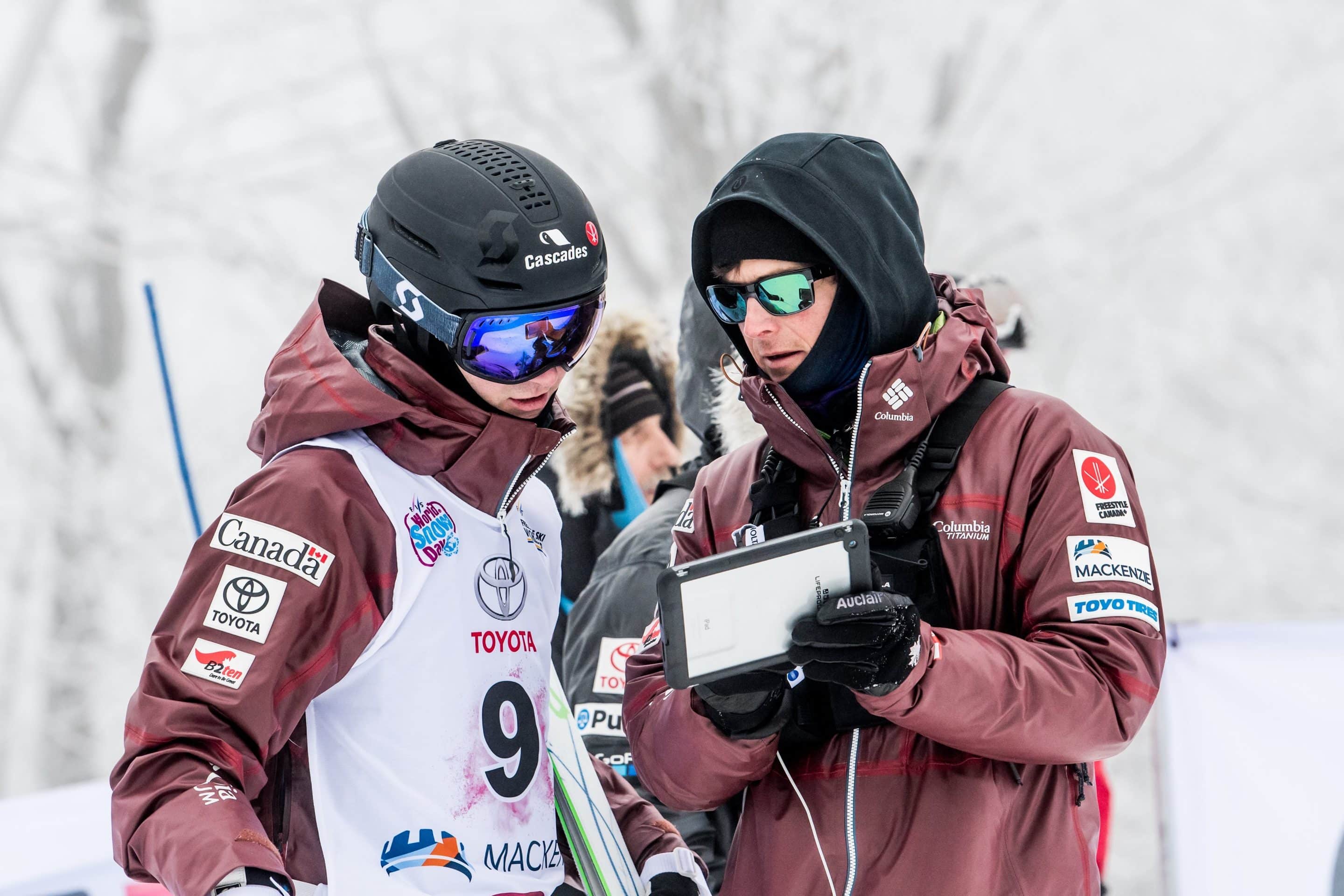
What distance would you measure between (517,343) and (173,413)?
3.51 feet

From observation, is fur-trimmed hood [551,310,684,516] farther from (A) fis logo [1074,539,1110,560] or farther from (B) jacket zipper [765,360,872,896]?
(A) fis logo [1074,539,1110,560]

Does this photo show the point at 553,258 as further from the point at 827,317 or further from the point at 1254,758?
the point at 1254,758

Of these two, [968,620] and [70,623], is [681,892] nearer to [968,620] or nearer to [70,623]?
[968,620]

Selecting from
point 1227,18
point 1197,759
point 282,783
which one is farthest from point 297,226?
point 282,783

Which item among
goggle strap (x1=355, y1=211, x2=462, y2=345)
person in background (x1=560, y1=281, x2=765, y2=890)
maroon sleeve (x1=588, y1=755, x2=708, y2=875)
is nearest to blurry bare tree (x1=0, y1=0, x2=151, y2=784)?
person in background (x1=560, y1=281, x2=765, y2=890)

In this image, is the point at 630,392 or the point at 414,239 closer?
the point at 414,239

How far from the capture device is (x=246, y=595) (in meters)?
1.86

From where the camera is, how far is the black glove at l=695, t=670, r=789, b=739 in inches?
77.5

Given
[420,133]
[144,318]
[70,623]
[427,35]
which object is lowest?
[70,623]

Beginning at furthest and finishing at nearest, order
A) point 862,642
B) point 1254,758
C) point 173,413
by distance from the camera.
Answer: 1. point 1254,758
2. point 173,413
3. point 862,642

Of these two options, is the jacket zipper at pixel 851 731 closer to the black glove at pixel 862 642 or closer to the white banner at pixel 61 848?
the black glove at pixel 862 642

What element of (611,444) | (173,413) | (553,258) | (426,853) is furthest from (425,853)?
(611,444)

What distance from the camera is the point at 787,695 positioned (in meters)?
2.12

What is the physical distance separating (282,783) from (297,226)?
34.7 ft
